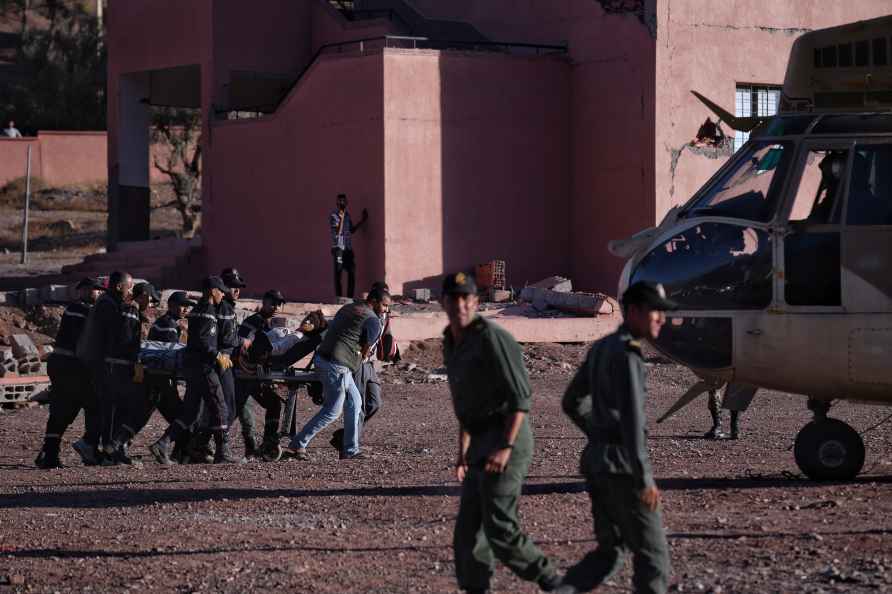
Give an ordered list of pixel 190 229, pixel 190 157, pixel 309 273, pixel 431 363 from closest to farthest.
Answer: pixel 431 363, pixel 309 273, pixel 190 229, pixel 190 157

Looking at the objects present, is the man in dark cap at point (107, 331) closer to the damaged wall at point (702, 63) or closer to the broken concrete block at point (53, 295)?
the broken concrete block at point (53, 295)

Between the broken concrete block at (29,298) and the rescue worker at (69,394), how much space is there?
35.1ft

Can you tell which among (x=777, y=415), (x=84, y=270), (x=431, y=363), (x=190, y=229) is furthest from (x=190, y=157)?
(x=777, y=415)

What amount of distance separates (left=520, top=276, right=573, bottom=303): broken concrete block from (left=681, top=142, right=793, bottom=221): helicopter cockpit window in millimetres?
14739

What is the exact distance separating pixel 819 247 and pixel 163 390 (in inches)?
285

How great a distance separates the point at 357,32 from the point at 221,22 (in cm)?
276

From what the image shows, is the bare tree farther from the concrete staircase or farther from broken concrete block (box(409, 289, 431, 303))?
broken concrete block (box(409, 289, 431, 303))

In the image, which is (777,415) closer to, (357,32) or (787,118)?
(787,118)

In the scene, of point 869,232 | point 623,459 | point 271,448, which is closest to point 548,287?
point 271,448

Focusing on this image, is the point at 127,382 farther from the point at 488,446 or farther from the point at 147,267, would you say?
the point at 147,267

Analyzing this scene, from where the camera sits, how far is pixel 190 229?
4538cm

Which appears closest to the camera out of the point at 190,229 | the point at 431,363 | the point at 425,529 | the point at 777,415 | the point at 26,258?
the point at 425,529

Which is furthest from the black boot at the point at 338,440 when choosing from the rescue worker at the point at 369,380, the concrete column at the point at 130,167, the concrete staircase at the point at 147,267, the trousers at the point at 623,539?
the concrete column at the point at 130,167

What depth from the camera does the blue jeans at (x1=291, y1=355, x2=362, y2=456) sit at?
14891mm
